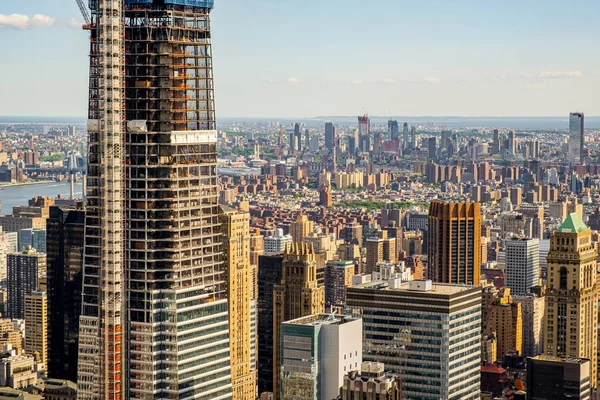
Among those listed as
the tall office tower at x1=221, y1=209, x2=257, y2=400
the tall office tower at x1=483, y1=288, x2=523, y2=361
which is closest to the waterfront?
the tall office tower at x1=483, y1=288, x2=523, y2=361

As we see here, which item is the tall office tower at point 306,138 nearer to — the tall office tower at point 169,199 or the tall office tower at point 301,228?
Answer: the tall office tower at point 301,228

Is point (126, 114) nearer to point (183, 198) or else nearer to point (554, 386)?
point (183, 198)

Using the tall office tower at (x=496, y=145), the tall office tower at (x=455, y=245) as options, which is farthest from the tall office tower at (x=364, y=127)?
the tall office tower at (x=455, y=245)

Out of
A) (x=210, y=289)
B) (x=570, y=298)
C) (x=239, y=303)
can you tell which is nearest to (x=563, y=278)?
(x=570, y=298)

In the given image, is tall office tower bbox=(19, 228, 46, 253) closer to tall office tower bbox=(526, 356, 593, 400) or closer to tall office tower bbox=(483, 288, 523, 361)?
tall office tower bbox=(483, 288, 523, 361)

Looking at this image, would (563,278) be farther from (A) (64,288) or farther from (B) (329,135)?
(B) (329,135)

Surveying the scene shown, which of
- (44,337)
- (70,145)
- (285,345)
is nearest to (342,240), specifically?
(70,145)

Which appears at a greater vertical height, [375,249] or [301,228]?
[301,228]

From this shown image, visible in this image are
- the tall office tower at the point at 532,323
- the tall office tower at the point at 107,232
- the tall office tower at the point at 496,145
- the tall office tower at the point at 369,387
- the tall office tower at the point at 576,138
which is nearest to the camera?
the tall office tower at the point at 369,387
